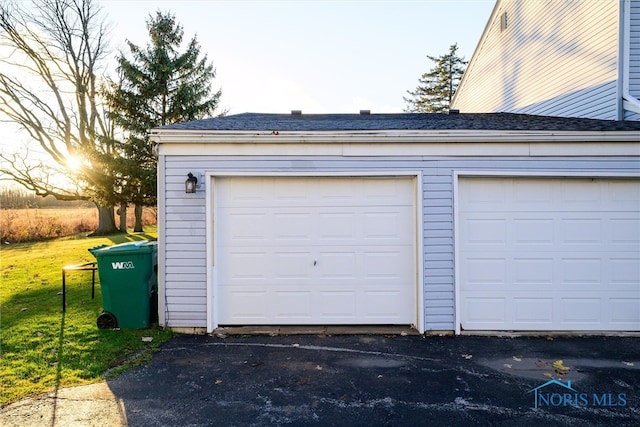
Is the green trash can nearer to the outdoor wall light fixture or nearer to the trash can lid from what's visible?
the trash can lid

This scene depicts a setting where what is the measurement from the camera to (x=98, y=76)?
1773 centimetres

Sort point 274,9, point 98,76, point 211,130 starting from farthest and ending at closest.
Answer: point 98,76 < point 274,9 < point 211,130

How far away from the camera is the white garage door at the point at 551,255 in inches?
209

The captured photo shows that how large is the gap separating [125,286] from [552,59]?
9.87 metres

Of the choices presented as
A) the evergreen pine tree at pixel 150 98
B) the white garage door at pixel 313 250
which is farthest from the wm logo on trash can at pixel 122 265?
the evergreen pine tree at pixel 150 98

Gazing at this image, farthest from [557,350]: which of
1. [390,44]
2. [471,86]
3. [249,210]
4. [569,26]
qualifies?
[471,86]

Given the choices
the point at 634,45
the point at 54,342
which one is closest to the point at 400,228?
the point at 54,342

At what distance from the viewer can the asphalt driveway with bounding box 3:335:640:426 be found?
123 inches

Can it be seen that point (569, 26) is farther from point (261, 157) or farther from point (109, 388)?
point (109, 388)

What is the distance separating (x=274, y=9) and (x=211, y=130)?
510 cm

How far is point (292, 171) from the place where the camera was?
210 inches

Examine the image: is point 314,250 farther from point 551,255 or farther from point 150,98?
point 150,98

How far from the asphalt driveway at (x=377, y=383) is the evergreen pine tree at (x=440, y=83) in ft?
93.3


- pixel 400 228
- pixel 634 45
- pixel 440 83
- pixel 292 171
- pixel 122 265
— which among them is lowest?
pixel 122 265
